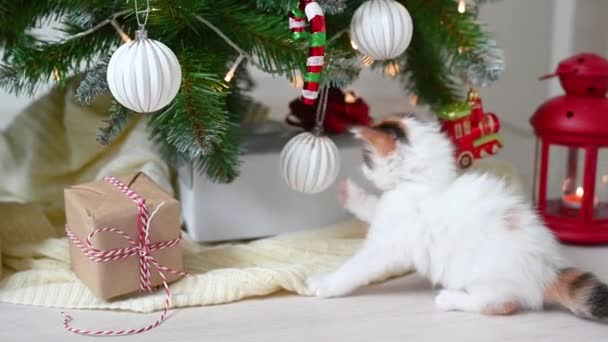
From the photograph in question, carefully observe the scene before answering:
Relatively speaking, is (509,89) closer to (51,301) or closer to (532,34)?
(532,34)

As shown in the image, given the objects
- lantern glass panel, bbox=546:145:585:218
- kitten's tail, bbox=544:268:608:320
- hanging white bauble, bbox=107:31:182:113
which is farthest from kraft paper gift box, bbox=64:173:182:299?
lantern glass panel, bbox=546:145:585:218

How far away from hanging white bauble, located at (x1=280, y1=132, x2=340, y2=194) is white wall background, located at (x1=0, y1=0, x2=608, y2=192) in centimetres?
46

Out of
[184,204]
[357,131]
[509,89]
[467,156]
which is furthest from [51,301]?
[509,89]

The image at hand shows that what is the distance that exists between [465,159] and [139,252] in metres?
0.40

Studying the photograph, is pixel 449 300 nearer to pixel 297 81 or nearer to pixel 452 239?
pixel 452 239

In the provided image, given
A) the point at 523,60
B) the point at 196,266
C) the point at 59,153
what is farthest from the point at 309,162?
the point at 523,60

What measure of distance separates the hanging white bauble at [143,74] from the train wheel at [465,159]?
38 cm

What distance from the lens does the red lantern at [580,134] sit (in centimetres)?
93

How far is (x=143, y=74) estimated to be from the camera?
26.7 inches

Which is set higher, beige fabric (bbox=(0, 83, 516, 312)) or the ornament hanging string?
the ornament hanging string

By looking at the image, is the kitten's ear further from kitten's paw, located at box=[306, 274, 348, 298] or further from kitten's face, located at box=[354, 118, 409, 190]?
kitten's paw, located at box=[306, 274, 348, 298]

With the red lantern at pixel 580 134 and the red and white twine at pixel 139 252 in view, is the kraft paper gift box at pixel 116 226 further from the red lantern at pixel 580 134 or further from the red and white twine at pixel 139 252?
the red lantern at pixel 580 134

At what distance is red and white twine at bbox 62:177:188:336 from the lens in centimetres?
74

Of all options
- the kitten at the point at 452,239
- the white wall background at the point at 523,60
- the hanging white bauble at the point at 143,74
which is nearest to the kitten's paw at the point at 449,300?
the kitten at the point at 452,239
